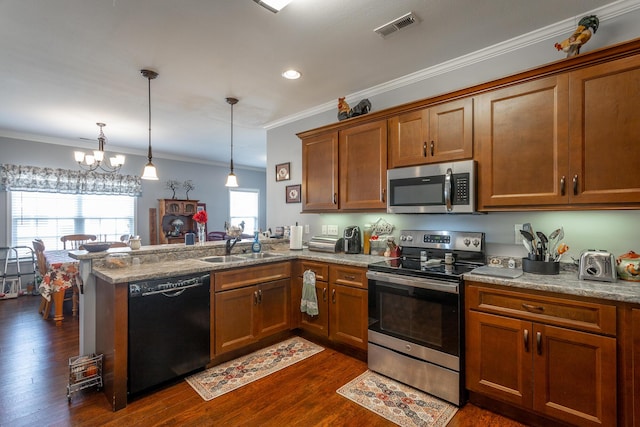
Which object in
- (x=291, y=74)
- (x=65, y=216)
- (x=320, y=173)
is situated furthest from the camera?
(x=65, y=216)

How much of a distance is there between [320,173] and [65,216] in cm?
506

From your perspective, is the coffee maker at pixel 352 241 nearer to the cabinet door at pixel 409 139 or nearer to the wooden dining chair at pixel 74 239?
the cabinet door at pixel 409 139

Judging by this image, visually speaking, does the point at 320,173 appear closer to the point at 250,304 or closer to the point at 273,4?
the point at 250,304

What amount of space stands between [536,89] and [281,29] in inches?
70.4

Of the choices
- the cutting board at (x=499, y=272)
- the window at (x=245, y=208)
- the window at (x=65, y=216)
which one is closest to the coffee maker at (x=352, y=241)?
the cutting board at (x=499, y=272)

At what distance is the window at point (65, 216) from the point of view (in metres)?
5.18

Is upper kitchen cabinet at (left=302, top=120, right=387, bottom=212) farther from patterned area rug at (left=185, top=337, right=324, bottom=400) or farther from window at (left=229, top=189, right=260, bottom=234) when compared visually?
window at (left=229, top=189, right=260, bottom=234)

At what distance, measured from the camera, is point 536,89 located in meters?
2.08

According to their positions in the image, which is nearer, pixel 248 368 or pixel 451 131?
pixel 451 131

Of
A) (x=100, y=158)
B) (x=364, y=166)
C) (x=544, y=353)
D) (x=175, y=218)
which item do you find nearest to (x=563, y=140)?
(x=544, y=353)

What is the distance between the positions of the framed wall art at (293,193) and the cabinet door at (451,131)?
199 cm

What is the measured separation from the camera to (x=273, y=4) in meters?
1.87

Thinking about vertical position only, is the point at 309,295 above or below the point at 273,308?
above

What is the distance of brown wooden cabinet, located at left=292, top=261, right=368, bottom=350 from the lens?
2.71 metres
